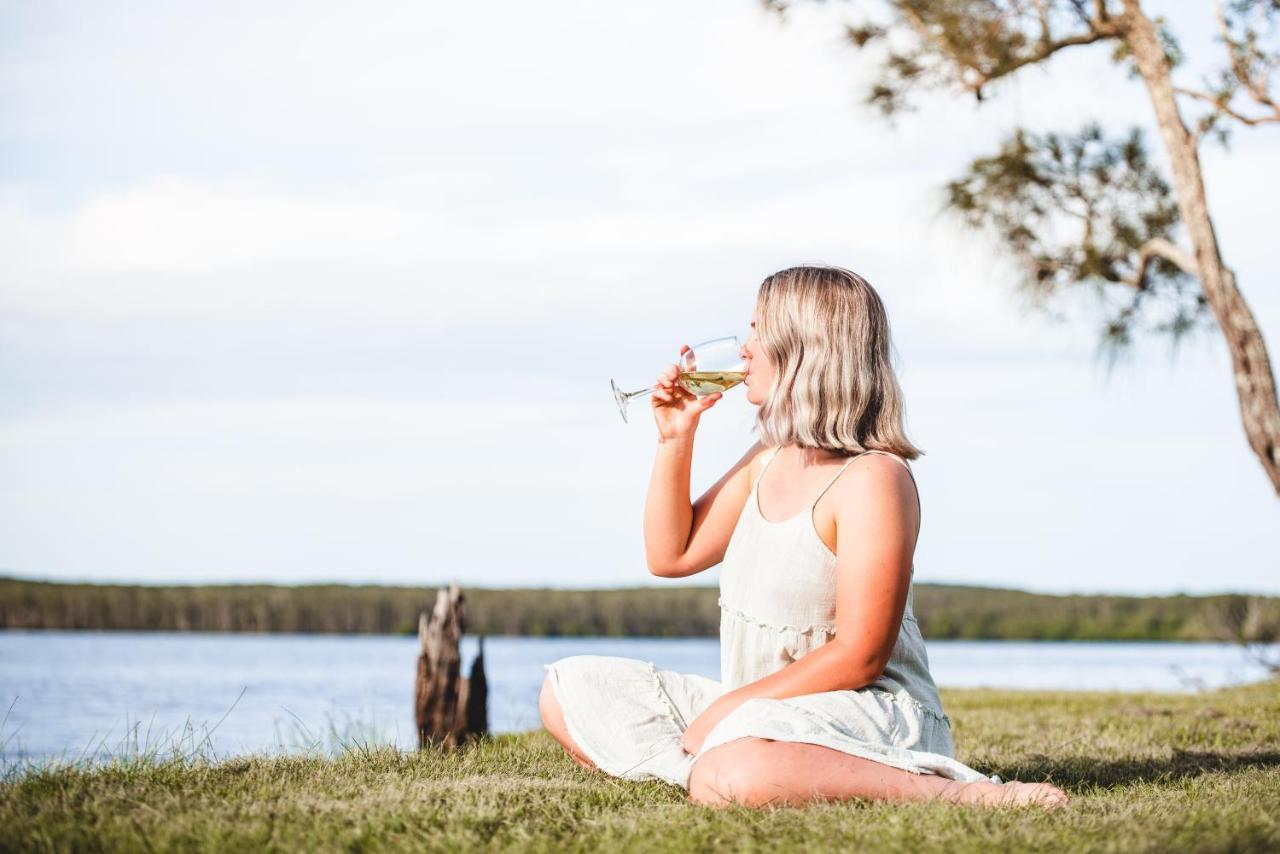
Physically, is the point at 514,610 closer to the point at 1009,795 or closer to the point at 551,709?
the point at 551,709

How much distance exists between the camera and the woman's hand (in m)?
3.97

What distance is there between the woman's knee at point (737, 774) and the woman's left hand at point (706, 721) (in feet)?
0.44

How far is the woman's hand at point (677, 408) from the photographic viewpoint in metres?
3.97

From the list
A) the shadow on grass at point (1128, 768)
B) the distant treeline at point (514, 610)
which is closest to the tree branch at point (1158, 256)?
the shadow on grass at point (1128, 768)

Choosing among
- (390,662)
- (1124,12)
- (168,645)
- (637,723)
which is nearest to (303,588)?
(168,645)

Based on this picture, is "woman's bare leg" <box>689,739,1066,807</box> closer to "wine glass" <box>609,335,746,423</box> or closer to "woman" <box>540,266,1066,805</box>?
"woman" <box>540,266,1066,805</box>

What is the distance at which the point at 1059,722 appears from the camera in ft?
24.8

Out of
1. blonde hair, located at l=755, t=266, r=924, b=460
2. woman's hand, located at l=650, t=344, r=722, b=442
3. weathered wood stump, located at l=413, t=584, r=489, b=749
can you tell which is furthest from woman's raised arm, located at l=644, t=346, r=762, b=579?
weathered wood stump, located at l=413, t=584, r=489, b=749

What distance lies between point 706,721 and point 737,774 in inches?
11.4

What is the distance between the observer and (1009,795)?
11.3ft

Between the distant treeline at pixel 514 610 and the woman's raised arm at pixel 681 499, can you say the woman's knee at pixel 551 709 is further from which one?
the distant treeline at pixel 514 610

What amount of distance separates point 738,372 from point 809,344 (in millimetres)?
332

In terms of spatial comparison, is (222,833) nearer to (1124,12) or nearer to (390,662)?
(1124,12)

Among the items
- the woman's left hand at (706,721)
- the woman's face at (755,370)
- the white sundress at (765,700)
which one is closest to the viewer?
the white sundress at (765,700)
